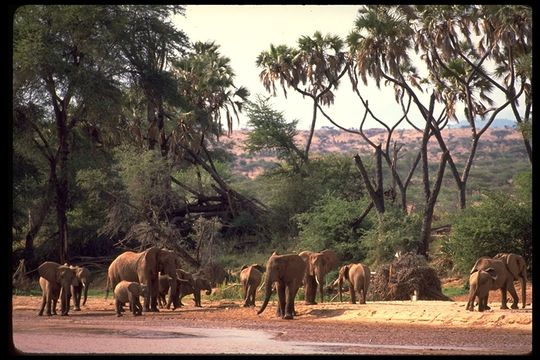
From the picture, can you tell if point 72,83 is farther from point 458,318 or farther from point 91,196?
point 458,318

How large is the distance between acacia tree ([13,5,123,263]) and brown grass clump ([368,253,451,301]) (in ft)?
46.0

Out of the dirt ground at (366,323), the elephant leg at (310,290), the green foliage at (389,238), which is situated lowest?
A: the dirt ground at (366,323)

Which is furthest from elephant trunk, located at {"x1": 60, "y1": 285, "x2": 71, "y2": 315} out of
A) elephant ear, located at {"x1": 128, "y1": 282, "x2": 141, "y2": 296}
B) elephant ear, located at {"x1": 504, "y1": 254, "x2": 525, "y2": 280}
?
elephant ear, located at {"x1": 504, "y1": 254, "x2": 525, "y2": 280}

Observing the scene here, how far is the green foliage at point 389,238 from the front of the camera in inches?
1390

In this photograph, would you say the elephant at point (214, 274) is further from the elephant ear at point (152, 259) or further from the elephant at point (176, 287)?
the elephant ear at point (152, 259)

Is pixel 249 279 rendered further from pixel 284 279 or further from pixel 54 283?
pixel 54 283

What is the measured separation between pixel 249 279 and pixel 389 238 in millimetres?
9877

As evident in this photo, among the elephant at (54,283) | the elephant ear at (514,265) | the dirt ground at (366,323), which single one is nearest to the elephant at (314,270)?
the dirt ground at (366,323)

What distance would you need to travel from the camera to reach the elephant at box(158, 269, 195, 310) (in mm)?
27500

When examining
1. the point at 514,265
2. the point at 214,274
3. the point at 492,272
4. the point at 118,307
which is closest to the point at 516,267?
the point at 514,265

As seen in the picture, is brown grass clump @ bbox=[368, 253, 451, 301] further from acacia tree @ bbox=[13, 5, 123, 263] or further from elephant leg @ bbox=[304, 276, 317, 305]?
acacia tree @ bbox=[13, 5, 123, 263]

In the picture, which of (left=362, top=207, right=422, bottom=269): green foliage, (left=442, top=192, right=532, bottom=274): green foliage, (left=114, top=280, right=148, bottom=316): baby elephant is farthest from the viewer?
(left=362, top=207, right=422, bottom=269): green foliage

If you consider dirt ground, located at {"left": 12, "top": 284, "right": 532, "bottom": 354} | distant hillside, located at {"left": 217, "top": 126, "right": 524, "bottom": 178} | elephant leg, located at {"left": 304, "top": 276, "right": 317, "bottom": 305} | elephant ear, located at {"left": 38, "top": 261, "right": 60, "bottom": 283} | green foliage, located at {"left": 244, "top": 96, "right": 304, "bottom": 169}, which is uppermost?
distant hillside, located at {"left": 217, "top": 126, "right": 524, "bottom": 178}

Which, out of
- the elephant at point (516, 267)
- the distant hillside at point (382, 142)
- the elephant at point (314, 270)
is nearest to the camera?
the elephant at point (516, 267)
